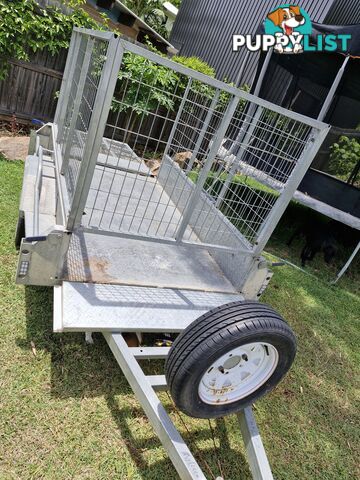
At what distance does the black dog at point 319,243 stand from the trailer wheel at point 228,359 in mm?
3928

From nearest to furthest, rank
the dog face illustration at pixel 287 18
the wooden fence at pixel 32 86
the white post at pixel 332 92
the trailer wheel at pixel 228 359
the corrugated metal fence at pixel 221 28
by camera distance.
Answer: the trailer wheel at pixel 228 359 → the white post at pixel 332 92 → the wooden fence at pixel 32 86 → the dog face illustration at pixel 287 18 → the corrugated metal fence at pixel 221 28

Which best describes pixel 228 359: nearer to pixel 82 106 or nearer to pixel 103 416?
pixel 103 416

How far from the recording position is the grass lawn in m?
2.10

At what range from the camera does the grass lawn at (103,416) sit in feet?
6.89

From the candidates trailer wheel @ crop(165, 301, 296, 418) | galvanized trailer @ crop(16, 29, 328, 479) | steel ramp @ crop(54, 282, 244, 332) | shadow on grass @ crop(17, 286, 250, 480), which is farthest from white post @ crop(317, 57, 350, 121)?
shadow on grass @ crop(17, 286, 250, 480)

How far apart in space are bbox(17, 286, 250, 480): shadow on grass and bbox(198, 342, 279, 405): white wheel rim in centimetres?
42

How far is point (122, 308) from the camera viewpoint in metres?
2.72

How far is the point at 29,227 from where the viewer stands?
9.86ft

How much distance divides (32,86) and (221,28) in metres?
10.7

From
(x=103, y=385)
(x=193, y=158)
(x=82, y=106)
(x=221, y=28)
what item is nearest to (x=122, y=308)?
(x=103, y=385)

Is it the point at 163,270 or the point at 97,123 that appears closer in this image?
the point at 97,123

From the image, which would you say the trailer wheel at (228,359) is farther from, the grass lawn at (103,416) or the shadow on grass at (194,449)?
the grass lawn at (103,416)

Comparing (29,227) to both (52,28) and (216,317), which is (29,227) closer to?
(216,317)

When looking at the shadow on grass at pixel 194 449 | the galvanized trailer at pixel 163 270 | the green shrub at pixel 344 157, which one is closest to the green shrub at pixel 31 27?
the galvanized trailer at pixel 163 270
